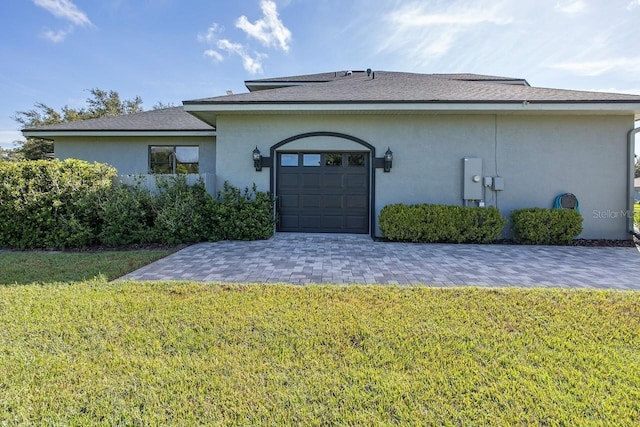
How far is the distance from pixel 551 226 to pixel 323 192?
597 cm

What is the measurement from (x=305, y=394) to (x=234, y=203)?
6.36 m

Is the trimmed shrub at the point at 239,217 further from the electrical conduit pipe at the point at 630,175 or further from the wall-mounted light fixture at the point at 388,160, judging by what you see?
the electrical conduit pipe at the point at 630,175

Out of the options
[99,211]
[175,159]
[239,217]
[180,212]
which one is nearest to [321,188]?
[239,217]

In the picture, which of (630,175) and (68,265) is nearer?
(68,265)

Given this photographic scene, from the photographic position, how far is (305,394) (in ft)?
6.60

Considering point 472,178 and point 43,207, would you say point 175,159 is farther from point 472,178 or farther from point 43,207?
point 472,178

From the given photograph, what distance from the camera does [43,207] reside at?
699 centimetres

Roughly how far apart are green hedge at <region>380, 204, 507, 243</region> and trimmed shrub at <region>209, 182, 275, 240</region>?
333 centimetres

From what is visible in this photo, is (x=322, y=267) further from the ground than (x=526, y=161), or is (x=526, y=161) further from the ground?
(x=526, y=161)

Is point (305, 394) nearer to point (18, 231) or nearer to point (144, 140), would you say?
point (18, 231)

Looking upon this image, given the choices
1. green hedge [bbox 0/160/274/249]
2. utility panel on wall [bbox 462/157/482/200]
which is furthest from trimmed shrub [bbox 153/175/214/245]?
utility panel on wall [bbox 462/157/482/200]

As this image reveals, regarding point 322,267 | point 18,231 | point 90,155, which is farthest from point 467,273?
point 90,155

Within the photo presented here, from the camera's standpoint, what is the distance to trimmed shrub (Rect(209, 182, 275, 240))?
7.69m

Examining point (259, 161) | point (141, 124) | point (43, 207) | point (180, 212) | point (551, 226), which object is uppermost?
point (141, 124)
